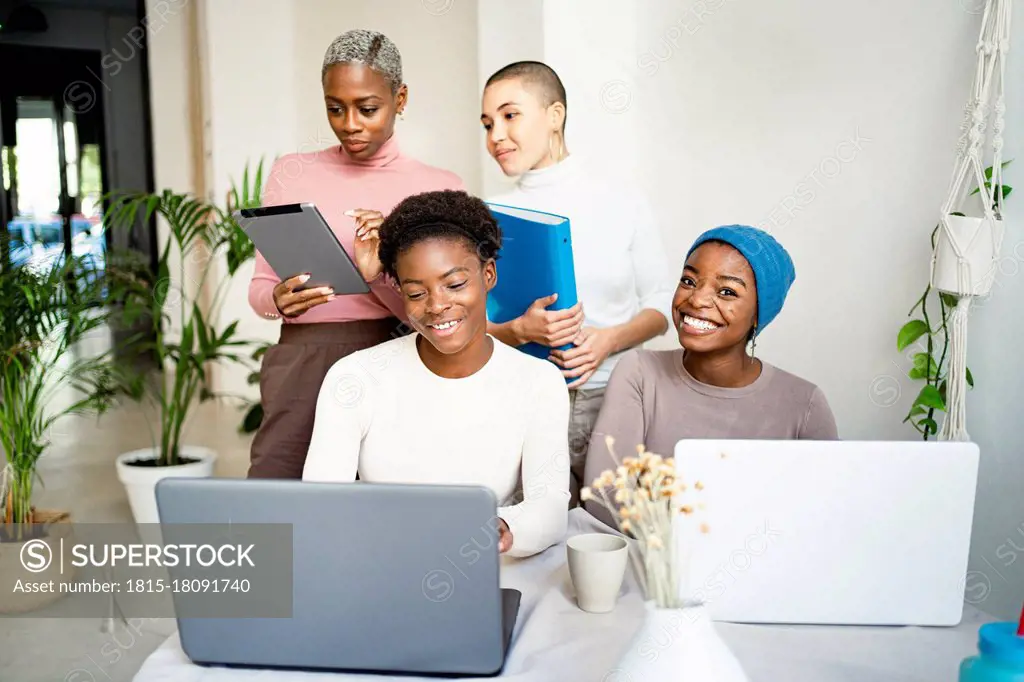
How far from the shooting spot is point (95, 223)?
841 cm

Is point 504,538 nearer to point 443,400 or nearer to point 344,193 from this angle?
point 443,400

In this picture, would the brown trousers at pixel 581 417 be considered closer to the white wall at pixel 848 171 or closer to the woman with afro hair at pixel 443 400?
the woman with afro hair at pixel 443 400

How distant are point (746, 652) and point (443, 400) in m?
0.74

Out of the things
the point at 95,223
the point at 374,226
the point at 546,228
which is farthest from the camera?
the point at 95,223

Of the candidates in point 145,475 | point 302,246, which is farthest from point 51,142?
point 302,246

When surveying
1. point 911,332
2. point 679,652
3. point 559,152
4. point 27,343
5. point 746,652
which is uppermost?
point 559,152

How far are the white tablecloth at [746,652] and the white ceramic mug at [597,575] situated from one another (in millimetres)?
18

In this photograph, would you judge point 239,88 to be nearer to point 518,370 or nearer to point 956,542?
point 518,370

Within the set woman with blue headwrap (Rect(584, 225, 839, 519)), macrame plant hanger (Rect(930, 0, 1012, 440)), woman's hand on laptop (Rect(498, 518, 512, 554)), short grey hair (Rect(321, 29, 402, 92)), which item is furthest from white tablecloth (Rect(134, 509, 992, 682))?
short grey hair (Rect(321, 29, 402, 92))

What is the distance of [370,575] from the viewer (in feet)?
3.51

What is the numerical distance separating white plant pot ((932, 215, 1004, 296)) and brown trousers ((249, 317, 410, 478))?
1.31 m

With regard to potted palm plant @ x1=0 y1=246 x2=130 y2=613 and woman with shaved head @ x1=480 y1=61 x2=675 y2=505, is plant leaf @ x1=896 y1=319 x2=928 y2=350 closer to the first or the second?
woman with shaved head @ x1=480 y1=61 x2=675 y2=505

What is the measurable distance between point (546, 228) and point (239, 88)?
5014mm

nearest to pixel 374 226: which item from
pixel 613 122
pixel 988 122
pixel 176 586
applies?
pixel 176 586
